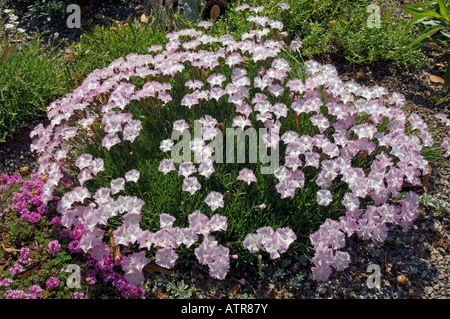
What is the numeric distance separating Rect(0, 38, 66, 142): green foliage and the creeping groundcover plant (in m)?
0.71

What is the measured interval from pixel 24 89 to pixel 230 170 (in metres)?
2.35

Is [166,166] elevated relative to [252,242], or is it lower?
elevated

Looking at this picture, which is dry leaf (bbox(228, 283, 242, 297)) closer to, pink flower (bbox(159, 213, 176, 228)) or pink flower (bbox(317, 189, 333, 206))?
pink flower (bbox(159, 213, 176, 228))

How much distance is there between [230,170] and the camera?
3209 mm

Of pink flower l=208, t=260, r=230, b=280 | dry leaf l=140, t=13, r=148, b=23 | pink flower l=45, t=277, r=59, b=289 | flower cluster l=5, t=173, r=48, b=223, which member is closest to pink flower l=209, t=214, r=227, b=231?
pink flower l=208, t=260, r=230, b=280

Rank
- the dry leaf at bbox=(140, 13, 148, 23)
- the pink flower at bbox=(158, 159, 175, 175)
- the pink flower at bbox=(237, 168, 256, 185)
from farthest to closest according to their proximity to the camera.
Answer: the dry leaf at bbox=(140, 13, 148, 23)
the pink flower at bbox=(158, 159, 175, 175)
the pink flower at bbox=(237, 168, 256, 185)

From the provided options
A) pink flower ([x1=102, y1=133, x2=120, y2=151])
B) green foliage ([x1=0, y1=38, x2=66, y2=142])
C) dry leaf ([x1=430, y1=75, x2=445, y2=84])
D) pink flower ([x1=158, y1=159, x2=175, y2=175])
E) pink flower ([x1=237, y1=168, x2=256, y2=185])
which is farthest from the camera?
dry leaf ([x1=430, y1=75, x2=445, y2=84])

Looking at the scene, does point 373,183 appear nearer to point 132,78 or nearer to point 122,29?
point 132,78

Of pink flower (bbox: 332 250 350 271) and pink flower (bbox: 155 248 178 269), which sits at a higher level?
pink flower (bbox: 155 248 178 269)

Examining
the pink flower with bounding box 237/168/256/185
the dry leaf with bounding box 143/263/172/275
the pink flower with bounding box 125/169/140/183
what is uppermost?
the pink flower with bounding box 237/168/256/185

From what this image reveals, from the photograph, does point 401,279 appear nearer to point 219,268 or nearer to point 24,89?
point 219,268

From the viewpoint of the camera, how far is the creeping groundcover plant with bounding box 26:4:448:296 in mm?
2781

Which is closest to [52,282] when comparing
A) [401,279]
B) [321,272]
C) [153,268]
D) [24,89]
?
[153,268]

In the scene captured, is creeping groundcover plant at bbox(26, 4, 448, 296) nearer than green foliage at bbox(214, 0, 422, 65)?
Yes
